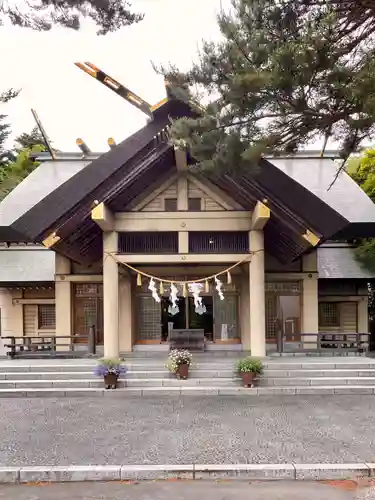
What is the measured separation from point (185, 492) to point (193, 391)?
540cm

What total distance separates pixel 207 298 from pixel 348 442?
914 centimetres

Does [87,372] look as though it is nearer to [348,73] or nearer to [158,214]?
[158,214]

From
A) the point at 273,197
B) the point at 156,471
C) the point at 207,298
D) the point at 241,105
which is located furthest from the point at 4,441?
the point at 207,298

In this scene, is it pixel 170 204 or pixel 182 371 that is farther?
pixel 170 204

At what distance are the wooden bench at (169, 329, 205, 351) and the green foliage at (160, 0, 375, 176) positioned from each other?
29.7ft

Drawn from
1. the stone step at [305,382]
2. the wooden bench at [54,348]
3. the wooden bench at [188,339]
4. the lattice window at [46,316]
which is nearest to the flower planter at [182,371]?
the stone step at [305,382]

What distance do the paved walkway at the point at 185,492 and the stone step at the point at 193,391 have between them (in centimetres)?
511

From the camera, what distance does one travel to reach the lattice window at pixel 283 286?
16031mm

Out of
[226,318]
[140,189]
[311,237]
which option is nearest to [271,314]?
[226,318]

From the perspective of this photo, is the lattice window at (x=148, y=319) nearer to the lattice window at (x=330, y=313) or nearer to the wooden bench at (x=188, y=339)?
the wooden bench at (x=188, y=339)

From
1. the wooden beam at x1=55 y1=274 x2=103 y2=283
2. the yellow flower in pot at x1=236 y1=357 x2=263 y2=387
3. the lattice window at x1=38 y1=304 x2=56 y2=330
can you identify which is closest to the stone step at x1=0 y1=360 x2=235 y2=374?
the yellow flower in pot at x1=236 y1=357 x2=263 y2=387

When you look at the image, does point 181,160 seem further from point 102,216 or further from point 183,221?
point 102,216

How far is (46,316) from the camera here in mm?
17656

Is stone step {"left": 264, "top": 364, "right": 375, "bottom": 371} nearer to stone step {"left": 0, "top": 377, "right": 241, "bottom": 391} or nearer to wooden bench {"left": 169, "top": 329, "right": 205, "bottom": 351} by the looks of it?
stone step {"left": 0, "top": 377, "right": 241, "bottom": 391}
